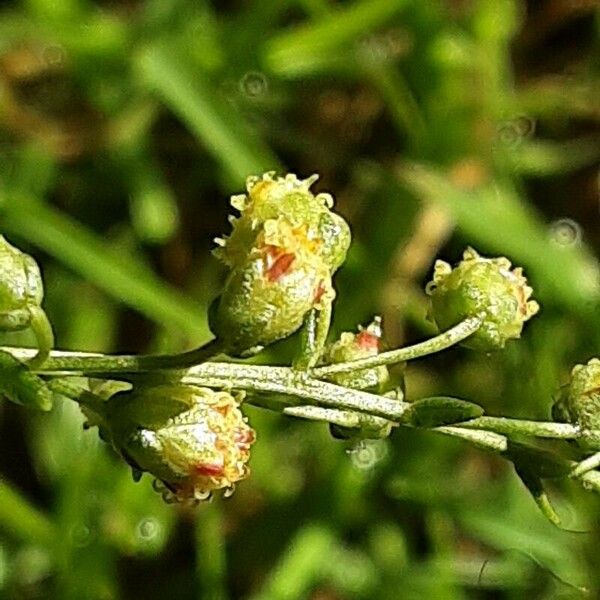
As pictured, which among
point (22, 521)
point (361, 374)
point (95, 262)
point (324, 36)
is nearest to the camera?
point (361, 374)

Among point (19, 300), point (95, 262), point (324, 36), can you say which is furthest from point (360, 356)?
point (324, 36)

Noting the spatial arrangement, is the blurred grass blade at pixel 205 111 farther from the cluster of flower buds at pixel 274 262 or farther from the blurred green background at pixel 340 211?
the cluster of flower buds at pixel 274 262

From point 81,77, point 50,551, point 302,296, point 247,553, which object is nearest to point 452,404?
point 302,296

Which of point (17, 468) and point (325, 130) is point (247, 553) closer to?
point (17, 468)

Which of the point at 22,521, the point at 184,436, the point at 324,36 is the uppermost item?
the point at 324,36

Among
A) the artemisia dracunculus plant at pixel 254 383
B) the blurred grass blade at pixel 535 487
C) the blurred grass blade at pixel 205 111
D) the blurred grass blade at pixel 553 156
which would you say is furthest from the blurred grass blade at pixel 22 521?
the blurred grass blade at pixel 553 156

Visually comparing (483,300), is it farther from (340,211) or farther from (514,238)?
(340,211)

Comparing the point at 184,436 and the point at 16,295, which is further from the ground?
the point at 16,295
